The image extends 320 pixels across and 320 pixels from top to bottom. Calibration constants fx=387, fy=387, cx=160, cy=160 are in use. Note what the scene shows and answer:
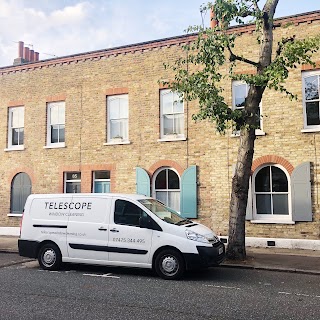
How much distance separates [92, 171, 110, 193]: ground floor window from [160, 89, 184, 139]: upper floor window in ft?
9.45

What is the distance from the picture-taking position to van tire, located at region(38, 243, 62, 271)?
939 cm

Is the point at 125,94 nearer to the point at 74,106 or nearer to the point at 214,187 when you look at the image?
the point at 74,106

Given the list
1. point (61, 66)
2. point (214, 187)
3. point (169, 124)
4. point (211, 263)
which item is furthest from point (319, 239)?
point (61, 66)

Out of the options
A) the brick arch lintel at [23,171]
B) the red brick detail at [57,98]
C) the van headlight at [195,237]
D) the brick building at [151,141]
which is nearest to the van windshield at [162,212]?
the van headlight at [195,237]

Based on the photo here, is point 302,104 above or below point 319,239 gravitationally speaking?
above

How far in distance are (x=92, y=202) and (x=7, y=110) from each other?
415 inches

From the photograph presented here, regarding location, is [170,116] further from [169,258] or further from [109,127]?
[169,258]

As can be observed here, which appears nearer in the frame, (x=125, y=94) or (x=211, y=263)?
Answer: (x=211, y=263)

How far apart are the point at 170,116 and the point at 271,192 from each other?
4.64 metres

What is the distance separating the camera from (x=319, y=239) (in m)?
12.0

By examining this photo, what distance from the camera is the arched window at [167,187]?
14320 mm

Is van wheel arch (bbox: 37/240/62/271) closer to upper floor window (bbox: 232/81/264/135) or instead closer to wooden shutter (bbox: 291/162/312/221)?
Answer: wooden shutter (bbox: 291/162/312/221)

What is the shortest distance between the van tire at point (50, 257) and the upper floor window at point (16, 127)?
904 centimetres

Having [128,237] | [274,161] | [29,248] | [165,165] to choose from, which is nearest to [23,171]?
[165,165]
